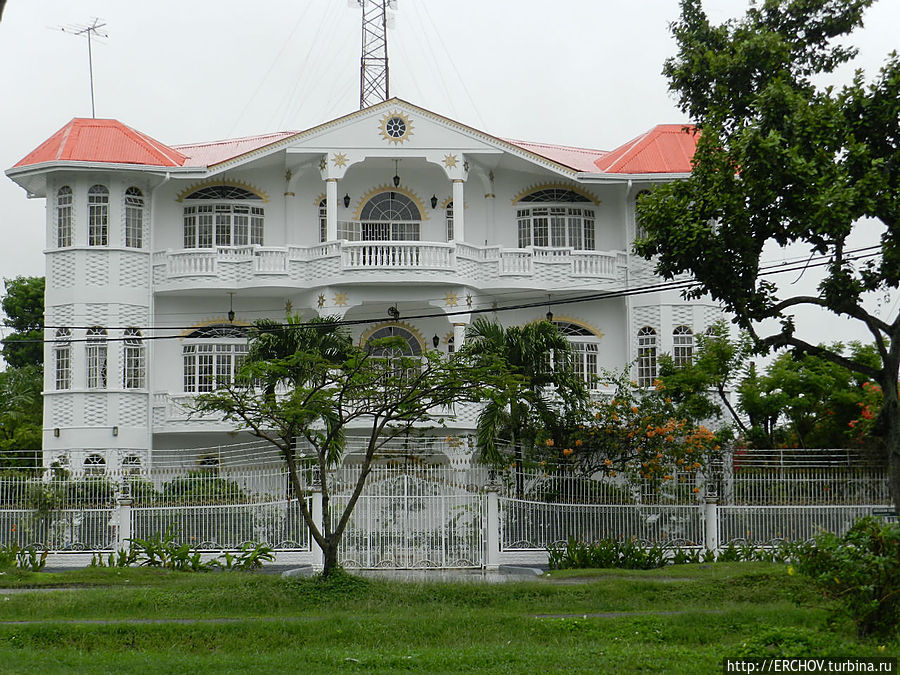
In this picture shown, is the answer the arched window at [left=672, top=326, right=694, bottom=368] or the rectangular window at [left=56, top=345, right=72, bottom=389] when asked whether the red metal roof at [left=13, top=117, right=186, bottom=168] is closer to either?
the rectangular window at [left=56, top=345, right=72, bottom=389]

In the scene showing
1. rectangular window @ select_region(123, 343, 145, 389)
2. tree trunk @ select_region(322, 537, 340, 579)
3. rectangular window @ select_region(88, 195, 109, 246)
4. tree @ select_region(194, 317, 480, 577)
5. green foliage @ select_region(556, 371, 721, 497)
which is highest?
rectangular window @ select_region(88, 195, 109, 246)

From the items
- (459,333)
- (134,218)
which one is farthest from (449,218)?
(134,218)

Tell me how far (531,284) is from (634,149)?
16.9ft

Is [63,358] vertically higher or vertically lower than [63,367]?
higher

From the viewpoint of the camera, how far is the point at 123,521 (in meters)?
21.5

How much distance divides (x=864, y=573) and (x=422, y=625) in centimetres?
506

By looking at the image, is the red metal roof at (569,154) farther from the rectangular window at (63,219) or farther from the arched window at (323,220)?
the rectangular window at (63,219)

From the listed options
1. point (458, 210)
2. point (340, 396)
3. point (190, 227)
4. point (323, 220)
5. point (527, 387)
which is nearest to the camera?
point (340, 396)

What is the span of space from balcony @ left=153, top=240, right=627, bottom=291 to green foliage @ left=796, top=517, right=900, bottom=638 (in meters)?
18.4

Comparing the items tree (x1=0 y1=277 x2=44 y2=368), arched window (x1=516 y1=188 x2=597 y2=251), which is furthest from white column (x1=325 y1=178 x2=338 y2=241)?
tree (x1=0 y1=277 x2=44 y2=368)

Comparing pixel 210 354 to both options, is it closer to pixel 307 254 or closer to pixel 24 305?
pixel 307 254

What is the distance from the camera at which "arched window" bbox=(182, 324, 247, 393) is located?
102 feet

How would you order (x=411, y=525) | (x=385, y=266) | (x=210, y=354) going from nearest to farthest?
(x=411, y=525), (x=385, y=266), (x=210, y=354)

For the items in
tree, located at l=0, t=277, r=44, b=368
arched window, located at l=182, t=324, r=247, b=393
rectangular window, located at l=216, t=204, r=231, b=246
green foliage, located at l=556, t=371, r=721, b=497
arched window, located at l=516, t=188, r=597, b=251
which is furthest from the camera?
tree, located at l=0, t=277, r=44, b=368
